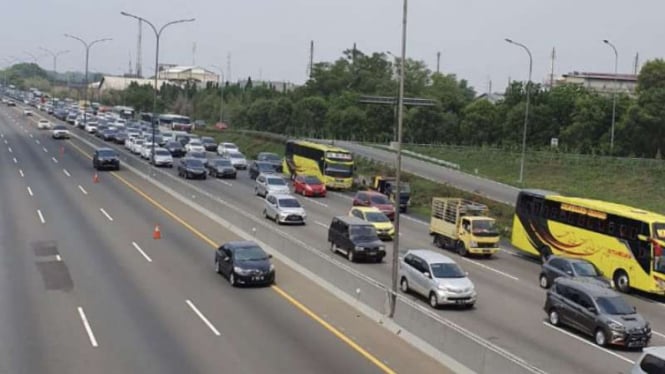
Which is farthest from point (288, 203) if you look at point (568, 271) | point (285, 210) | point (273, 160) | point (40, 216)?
point (273, 160)

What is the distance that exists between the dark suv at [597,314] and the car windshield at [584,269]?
13.7ft

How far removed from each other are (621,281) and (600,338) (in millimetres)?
9642

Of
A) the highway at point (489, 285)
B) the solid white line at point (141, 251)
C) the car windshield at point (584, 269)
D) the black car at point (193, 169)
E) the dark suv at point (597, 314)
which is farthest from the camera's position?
the black car at point (193, 169)

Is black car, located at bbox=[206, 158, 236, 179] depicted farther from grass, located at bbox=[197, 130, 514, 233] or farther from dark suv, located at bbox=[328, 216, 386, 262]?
dark suv, located at bbox=[328, 216, 386, 262]

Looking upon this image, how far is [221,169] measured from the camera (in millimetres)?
63938

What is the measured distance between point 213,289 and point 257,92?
5019 inches

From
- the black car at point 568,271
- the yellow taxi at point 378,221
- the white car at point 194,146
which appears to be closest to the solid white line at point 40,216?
the yellow taxi at point 378,221

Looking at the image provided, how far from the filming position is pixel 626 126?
75.0 meters

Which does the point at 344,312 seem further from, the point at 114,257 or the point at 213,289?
the point at 114,257

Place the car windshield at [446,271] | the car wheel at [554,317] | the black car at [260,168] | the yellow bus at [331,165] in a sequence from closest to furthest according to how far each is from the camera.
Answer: the car wheel at [554,317] < the car windshield at [446,271] < the yellow bus at [331,165] < the black car at [260,168]

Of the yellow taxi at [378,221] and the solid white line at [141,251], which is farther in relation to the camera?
the yellow taxi at [378,221]

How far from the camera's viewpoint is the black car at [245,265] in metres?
28.0

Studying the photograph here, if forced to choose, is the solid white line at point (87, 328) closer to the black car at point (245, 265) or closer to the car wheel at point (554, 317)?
the black car at point (245, 265)

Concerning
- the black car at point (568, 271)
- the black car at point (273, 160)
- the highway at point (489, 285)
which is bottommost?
the highway at point (489, 285)
